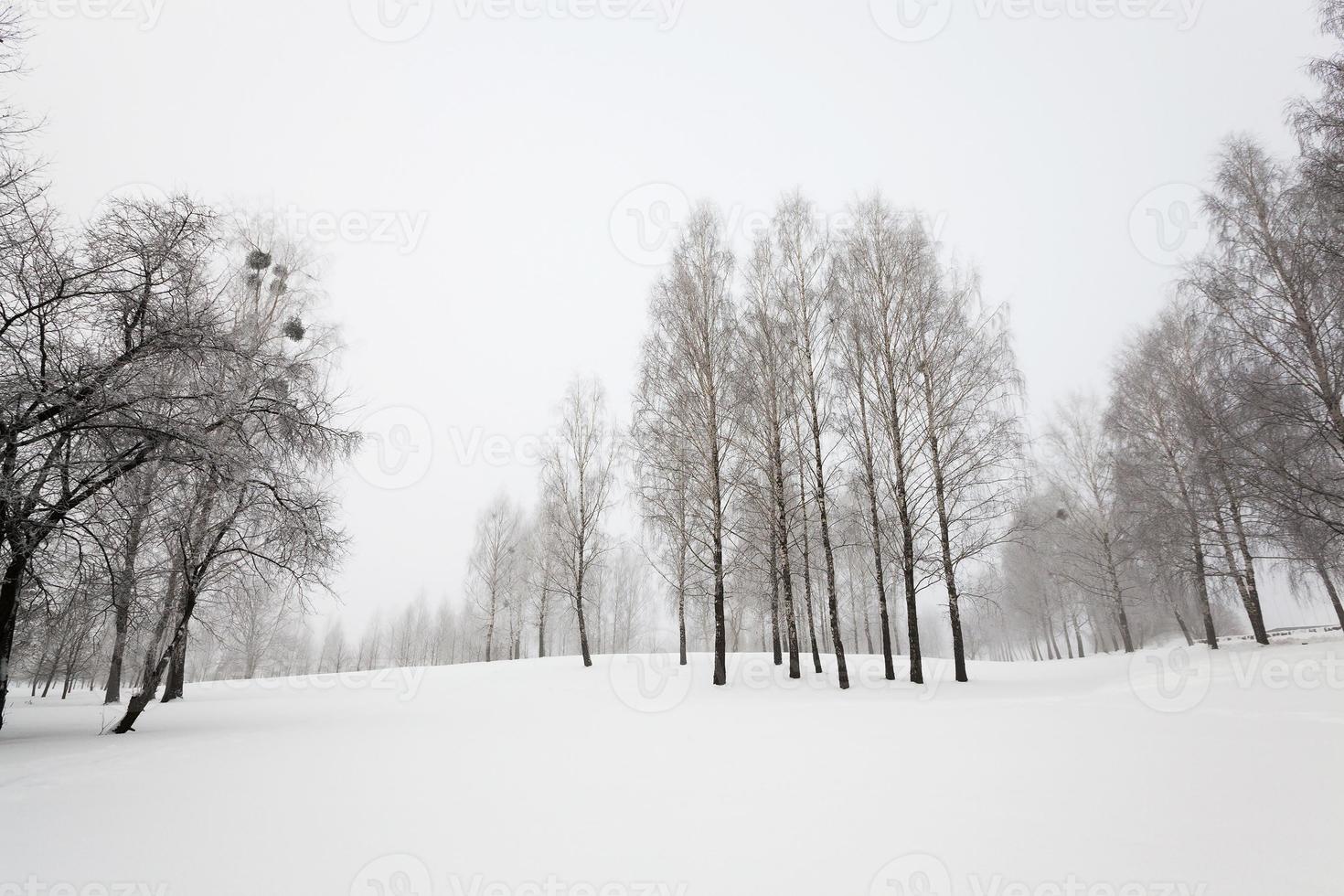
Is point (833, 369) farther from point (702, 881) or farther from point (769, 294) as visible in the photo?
point (702, 881)

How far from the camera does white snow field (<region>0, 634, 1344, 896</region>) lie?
3.07 meters

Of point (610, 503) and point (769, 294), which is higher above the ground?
point (769, 294)

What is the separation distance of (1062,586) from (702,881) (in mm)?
34326

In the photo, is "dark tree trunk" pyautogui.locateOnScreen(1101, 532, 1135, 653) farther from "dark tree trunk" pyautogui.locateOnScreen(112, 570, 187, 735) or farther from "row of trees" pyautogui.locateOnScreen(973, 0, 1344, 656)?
"dark tree trunk" pyautogui.locateOnScreen(112, 570, 187, 735)

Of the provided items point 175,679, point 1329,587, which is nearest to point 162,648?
point 175,679

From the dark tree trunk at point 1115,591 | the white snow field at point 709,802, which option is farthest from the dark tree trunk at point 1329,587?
the white snow field at point 709,802

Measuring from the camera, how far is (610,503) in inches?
742

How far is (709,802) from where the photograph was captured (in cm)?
427

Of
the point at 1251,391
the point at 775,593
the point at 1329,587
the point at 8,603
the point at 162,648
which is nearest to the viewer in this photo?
the point at 8,603

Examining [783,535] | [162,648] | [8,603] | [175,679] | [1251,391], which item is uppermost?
[1251,391]

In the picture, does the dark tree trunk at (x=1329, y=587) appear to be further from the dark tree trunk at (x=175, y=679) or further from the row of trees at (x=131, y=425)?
the dark tree trunk at (x=175, y=679)

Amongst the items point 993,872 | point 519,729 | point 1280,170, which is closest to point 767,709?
point 519,729

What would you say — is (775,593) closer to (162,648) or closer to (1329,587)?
(162,648)

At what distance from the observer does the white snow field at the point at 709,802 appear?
10.1 feet
